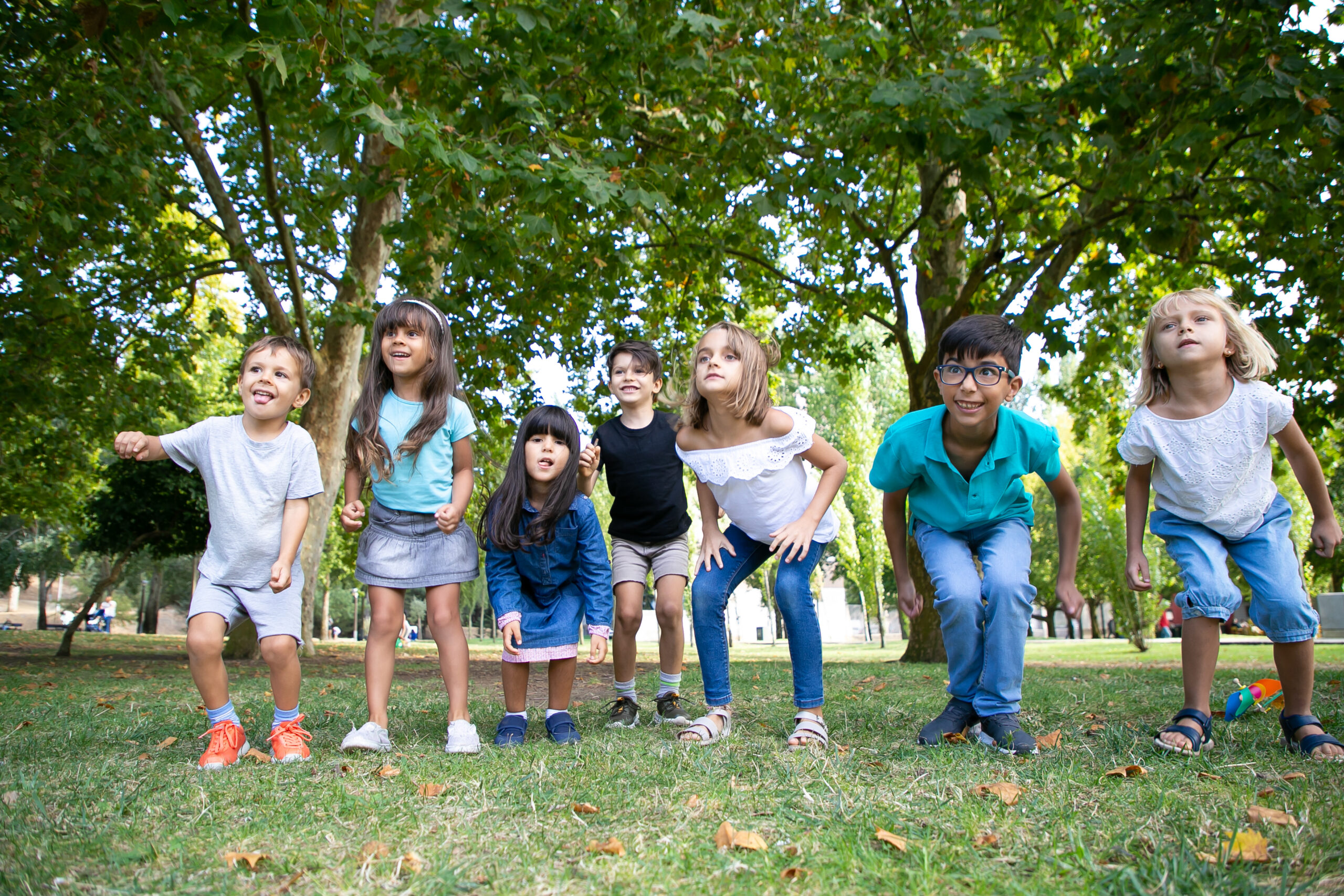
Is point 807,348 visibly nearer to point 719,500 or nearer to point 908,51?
point 908,51

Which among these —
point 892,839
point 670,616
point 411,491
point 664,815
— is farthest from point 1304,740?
point 411,491

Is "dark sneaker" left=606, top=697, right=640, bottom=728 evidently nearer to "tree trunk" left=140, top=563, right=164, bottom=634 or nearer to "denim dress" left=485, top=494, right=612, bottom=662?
"denim dress" left=485, top=494, right=612, bottom=662

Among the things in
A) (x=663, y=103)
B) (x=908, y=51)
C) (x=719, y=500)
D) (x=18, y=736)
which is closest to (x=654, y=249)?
(x=663, y=103)

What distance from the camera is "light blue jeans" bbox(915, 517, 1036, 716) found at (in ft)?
11.6

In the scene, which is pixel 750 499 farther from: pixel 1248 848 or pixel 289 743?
pixel 1248 848

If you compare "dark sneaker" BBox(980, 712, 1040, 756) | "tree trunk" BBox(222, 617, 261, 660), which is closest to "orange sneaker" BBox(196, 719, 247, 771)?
"dark sneaker" BBox(980, 712, 1040, 756)

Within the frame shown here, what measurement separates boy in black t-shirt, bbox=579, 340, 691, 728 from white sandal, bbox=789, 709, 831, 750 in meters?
0.94

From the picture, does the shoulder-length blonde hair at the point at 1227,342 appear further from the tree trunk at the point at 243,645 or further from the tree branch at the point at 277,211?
the tree trunk at the point at 243,645

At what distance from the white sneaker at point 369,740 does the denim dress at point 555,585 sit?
60 centimetres

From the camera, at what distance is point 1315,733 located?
3271 millimetres

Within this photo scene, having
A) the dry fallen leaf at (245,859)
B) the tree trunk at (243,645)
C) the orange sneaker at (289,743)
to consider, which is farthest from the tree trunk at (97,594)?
the dry fallen leaf at (245,859)

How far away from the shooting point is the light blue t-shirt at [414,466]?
3.95m

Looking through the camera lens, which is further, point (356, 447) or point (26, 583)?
point (26, 583)

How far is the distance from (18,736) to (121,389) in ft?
36.3
